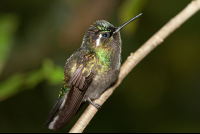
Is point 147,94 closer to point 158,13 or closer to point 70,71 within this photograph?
point 158,13

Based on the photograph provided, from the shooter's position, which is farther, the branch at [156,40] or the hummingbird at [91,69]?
the branch at [156,40]

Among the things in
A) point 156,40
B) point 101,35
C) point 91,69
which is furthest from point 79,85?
point 156,40

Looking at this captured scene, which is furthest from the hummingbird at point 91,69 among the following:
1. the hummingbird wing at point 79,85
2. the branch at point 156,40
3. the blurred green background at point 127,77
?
the blurred green background at point 127,77

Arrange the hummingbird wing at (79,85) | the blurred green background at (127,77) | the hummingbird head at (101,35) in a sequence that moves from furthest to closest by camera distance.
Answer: the blurred green background at (127,77), the hummingbird head at (101,35), the hummingbird wing at (79,85)

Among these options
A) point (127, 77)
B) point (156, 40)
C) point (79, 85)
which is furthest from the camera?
point (127, 77)

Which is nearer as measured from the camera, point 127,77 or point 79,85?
point 79,85

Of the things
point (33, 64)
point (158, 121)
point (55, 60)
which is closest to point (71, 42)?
point (55, 60)

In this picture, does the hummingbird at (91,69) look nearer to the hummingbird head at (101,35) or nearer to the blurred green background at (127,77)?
the hummingbird head at (101,35)

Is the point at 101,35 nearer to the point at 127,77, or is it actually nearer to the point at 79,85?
the point at 79,85
